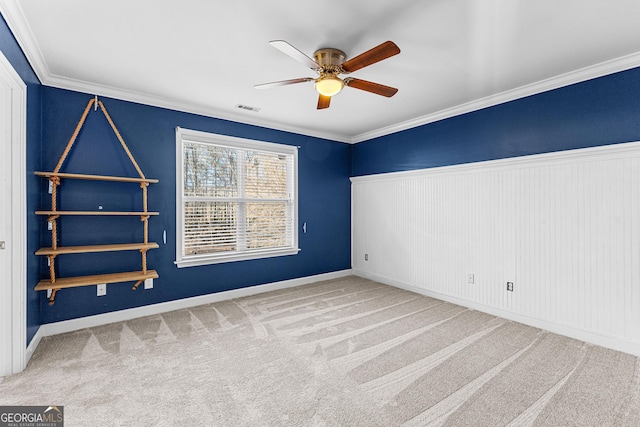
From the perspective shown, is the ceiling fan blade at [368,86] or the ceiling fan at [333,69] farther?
the ceiling fan blade at [368,86]

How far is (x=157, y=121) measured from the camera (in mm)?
3514

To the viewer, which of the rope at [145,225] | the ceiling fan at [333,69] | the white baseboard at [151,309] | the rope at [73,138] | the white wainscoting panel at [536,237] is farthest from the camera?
the rope at [145,225]

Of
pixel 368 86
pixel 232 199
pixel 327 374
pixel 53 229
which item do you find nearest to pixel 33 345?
pixel 53 229

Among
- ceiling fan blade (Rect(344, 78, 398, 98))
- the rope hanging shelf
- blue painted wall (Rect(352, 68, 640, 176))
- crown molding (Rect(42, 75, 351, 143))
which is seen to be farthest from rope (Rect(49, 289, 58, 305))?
blue painted wall (Rect(352, 68, 640, 176))

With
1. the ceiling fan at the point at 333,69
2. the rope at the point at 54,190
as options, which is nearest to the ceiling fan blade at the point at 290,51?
the ceiling fan at the point at 333,69

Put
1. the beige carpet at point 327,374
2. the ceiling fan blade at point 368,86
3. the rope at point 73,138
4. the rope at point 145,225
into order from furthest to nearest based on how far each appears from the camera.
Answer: the rope at point 145,225
the rope at point 73,138
the ceiling fan blade at point 368,86
the beige carpet at point 327,374

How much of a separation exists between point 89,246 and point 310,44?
2.87m

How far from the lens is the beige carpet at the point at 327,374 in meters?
1.81

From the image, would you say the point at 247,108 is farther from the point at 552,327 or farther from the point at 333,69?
the point at 552,327

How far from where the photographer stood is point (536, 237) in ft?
10.2

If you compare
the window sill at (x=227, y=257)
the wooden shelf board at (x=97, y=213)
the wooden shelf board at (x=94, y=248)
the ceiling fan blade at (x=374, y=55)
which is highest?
the ceiling fan blade at (x=374, y=55)

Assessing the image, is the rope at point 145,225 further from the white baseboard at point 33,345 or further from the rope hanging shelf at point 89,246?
the white baseboard at point 33,345

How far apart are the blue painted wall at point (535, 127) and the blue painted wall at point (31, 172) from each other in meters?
4.20

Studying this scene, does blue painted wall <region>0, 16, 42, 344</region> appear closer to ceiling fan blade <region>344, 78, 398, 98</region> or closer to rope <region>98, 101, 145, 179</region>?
rope <region>98, 101, 145, 179</region>
